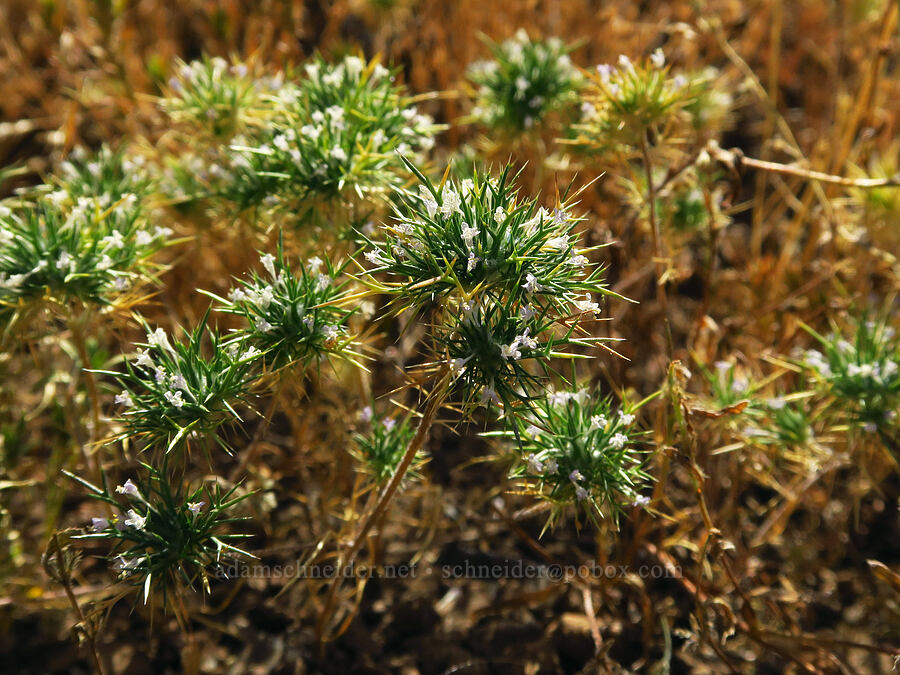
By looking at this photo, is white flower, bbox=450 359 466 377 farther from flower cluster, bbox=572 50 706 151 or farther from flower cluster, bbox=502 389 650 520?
flower cluster, bbox=572 50 706 151

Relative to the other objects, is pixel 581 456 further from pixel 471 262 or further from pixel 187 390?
pixel 187 390

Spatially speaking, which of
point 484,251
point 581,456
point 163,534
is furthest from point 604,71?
point 163,534

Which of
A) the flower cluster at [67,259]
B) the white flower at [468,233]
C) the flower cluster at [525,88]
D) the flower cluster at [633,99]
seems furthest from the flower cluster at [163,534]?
the flower cluster at [525,88]

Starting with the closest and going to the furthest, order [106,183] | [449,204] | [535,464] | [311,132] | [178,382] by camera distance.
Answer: [449,204] → [178,382] → [535,464] → [311,132] → [106,183]

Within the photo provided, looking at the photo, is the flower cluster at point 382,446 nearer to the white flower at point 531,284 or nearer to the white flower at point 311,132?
the white flower at point 531,284

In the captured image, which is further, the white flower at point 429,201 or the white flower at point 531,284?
the white flower at point 429,201
